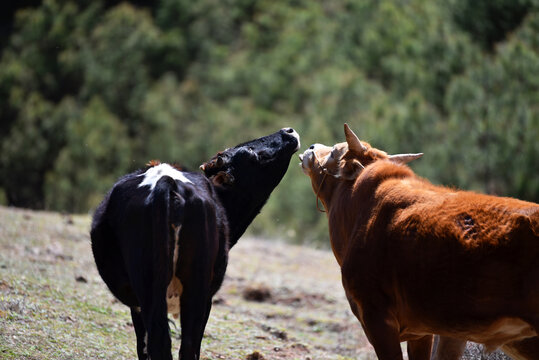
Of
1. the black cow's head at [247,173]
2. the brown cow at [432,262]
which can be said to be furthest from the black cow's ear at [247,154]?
the brown cow at [432,262]

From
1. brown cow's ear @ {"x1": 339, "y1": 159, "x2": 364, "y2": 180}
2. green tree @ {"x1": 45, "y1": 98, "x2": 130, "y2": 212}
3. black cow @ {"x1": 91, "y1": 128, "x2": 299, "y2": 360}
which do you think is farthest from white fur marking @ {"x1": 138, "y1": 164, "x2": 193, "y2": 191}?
green tree @ {"x1": 45, "y1": 98, "x2": 130, "y2": 212}

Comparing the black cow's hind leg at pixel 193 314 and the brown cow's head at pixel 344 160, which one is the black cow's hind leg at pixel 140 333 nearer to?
the black cow's hind leg at pixel 193 314

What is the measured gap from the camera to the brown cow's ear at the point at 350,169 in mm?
5949

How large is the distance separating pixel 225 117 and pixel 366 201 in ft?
113

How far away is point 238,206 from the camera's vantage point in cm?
648

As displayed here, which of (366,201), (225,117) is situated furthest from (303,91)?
(366,201)

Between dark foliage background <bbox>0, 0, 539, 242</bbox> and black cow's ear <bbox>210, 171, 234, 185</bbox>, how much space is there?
198 cm

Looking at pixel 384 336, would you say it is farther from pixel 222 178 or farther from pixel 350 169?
pixel 222 178

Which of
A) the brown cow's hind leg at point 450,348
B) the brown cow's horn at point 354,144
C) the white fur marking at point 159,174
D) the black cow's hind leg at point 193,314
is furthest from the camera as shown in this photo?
the brown cow's horn at point 354,144

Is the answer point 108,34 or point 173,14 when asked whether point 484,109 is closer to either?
point 108,34

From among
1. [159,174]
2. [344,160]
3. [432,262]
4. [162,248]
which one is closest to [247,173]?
[344,160]

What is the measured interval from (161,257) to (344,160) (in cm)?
180

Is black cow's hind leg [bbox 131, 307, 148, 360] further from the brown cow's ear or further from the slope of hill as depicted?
the brown cow's ear

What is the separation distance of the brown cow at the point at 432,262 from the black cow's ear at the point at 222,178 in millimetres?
995
